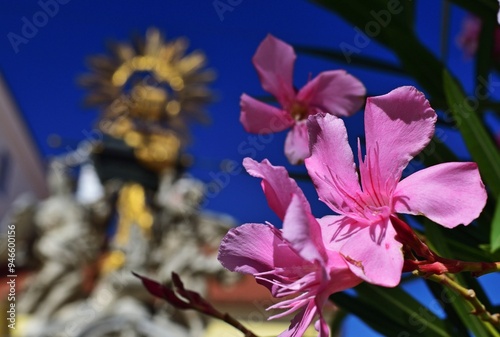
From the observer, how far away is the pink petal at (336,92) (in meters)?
0.44

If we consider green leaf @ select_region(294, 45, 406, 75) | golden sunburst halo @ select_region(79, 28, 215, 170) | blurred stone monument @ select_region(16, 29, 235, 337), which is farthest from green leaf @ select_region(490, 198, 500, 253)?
golden sunburst halo @ select_region(79, 28, 215, 170)

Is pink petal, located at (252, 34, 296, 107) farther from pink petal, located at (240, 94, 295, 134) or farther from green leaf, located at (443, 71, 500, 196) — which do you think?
green leaf, located at (443, 71, 500, 196)

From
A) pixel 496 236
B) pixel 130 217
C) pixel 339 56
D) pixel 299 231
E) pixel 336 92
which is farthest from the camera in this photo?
pixel 130 217

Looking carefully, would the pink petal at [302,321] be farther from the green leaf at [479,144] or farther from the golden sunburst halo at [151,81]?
the golden sunburst halo at [151,81]

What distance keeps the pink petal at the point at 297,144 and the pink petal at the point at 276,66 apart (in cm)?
3

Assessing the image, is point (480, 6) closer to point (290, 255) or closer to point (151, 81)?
point (290, 255)

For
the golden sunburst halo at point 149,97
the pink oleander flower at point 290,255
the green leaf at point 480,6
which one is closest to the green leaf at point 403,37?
the green leaf at point 480,6

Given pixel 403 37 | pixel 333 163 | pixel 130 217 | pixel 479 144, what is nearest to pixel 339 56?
pixel 403 37

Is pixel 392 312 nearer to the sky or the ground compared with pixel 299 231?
nearer to the ground

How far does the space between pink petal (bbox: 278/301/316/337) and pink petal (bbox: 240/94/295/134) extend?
0.21 metres

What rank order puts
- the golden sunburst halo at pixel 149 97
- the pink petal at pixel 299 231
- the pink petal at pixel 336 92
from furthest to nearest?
the golden sunburst halo at pixel 149 97
the pink petal at pixel 336 92
the pink petal at pixel 299 231

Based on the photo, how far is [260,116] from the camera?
0.46 meters

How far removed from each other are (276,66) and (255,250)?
0.21 m

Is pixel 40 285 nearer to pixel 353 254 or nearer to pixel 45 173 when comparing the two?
pixel 353 254
